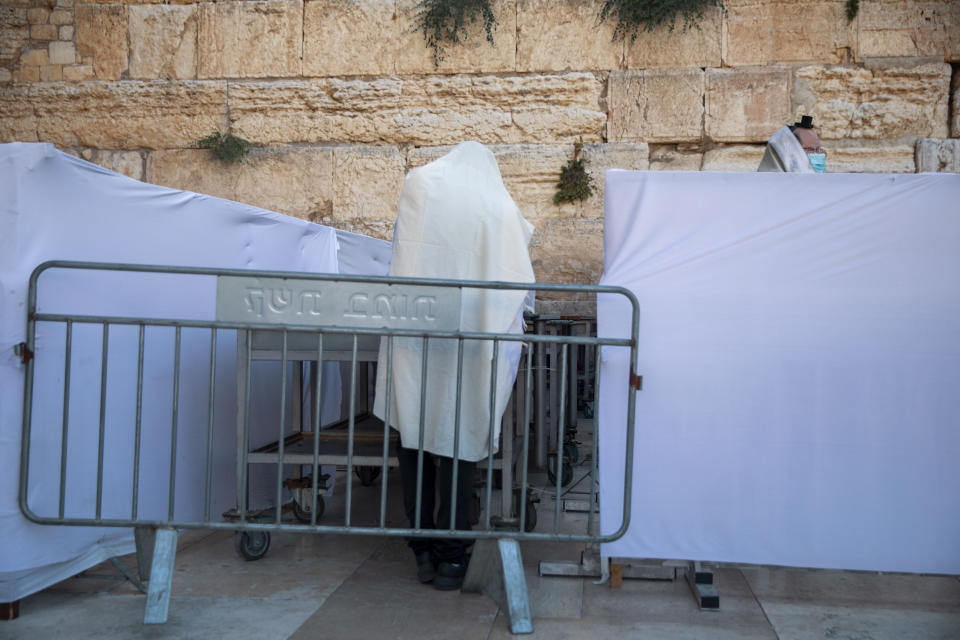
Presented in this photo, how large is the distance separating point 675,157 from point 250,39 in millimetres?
4015

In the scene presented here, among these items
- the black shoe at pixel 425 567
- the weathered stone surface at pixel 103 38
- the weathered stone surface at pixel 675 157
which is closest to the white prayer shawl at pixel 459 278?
the black shoe at pixel 425 567

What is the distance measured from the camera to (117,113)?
24.1ft

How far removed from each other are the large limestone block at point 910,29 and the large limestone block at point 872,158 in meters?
0.77

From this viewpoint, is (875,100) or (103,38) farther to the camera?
(103,38)

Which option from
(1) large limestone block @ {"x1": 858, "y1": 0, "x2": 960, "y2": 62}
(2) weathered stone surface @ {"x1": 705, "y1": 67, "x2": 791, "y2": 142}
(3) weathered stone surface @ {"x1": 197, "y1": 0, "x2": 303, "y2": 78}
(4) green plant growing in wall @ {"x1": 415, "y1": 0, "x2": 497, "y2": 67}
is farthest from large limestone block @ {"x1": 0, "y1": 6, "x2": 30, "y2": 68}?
(1) large limestone block @ {"x1": 858, "y1": 0, "x2": 960, "y2": 62}

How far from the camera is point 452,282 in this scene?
2.95 metres

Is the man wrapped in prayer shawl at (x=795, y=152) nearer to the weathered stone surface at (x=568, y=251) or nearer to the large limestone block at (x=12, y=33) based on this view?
the weathered stone surface at (x=568, y=251)

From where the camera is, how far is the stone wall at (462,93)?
21.3ft

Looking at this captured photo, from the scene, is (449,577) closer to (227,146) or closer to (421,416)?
(421,416)

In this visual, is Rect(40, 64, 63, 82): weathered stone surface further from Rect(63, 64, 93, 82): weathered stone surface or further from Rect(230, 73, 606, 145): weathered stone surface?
Rect(230, 73, 606, 145): weathered stone surface

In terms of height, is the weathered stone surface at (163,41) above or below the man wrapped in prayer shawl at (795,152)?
above

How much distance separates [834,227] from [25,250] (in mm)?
3019

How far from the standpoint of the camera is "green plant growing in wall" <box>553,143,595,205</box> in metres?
6.74

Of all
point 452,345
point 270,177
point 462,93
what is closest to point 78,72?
point 270,177
